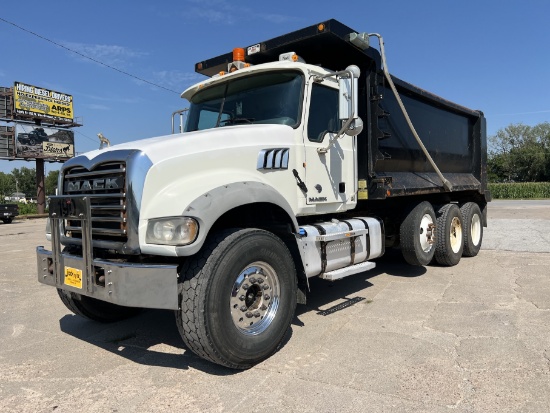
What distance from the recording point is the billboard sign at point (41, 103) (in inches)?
1309

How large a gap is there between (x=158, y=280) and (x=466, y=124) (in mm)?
7681

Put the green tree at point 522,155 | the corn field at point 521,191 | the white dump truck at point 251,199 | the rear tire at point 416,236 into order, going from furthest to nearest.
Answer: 1. the green tree at point 522,155
2. the corn field at point 521,191
3. the rear tire at point 416,236
4. the white dump truck at point 251,199

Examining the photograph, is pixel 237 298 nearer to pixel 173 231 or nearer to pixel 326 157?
pixel 173 231

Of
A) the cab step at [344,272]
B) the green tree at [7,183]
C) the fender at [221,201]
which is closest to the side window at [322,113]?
the fender at [221,201]

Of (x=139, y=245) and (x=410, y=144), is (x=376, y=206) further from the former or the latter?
(x=139, y=245)

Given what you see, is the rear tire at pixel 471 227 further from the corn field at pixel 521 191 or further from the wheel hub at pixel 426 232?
the corn field at pixel 521 191

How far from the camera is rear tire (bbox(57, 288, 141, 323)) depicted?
4223mm

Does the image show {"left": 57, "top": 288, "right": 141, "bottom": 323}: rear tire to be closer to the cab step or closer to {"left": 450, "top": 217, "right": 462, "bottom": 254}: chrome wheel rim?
the cab step

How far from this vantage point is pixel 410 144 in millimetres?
6520

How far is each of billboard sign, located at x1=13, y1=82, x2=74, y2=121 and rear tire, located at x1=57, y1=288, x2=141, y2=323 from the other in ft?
114

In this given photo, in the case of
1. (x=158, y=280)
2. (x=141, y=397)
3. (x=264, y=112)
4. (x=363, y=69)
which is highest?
(x=363, y=69)

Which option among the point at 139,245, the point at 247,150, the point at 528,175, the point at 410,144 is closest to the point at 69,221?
the point at 139,245

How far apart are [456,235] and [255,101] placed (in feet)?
16.7

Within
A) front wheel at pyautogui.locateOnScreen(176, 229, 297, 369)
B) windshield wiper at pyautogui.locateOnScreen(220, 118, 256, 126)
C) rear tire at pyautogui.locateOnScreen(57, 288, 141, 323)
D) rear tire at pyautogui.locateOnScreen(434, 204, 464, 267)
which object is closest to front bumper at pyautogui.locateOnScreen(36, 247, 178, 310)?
front wheel at pyautogui.locateOnScreen(176, 229, 297, 369)
